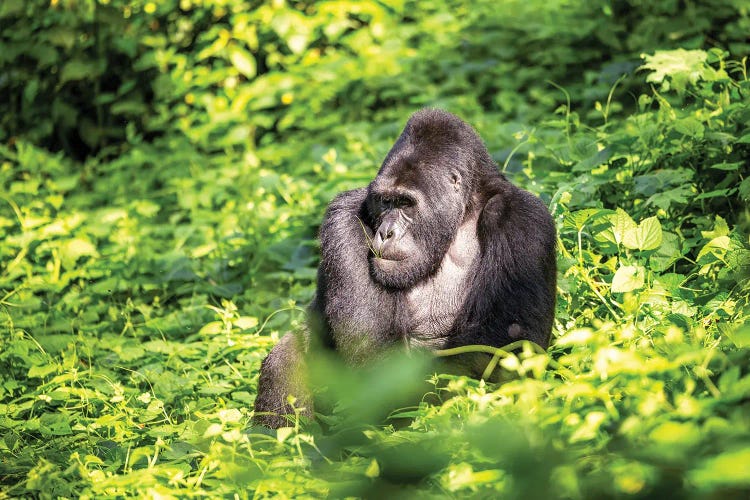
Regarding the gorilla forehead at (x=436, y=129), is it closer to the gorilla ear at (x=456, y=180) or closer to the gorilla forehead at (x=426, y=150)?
the gorilla forehead at (x=426, y=150)

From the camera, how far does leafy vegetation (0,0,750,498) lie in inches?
85.9

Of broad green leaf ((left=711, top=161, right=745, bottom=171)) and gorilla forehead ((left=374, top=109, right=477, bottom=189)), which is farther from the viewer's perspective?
broad green leaf ((left=711, top=161, right=745, bottom=171))

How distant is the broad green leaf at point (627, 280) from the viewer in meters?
3.45

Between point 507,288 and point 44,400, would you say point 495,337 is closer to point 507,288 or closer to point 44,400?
point 507,288

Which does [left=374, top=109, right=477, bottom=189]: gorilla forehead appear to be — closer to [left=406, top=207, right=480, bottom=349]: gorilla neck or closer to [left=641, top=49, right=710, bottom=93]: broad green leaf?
[left=406, top=207, right=480, bottom=349]: gorilla neck

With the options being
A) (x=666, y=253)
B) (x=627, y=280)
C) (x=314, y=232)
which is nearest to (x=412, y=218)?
(x=627, y=280)

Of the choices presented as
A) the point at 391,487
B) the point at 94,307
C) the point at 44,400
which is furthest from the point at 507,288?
the point at 94,307

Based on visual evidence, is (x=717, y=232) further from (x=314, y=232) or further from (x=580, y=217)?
(x=314, y=232)

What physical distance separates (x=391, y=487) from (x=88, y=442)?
1.57m

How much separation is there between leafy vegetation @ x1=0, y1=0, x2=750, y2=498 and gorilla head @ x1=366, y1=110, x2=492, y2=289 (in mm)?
486

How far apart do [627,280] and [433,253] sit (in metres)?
0.74

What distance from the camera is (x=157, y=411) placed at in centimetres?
362

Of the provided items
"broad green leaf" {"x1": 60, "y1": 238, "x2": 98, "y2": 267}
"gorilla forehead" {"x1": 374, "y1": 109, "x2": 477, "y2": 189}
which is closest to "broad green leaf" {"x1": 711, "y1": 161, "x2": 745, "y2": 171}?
"gorilla forehead" {"x1": 374, "y1": 109, "x2": 477, "y2": 189}

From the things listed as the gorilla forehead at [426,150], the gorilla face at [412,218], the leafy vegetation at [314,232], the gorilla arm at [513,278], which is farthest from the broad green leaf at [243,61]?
the gorilla arm at [513,278]
